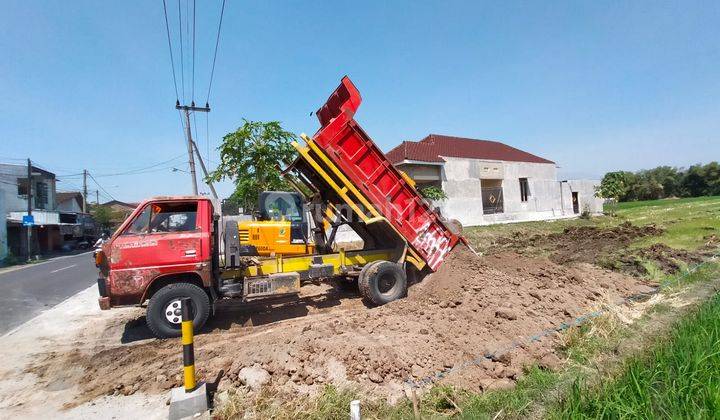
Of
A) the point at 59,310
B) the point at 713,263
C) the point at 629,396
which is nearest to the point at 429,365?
the point at 629,396

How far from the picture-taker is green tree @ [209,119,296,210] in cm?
1415

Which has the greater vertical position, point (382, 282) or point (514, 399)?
point (382, 282)

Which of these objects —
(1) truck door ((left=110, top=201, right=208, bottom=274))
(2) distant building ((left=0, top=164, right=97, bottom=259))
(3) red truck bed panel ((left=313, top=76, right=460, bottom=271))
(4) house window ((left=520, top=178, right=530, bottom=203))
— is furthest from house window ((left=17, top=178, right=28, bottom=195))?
(4) house window ((left=520, top=178, right=530, bottom=203))

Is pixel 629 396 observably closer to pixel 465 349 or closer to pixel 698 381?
pixel 698 381

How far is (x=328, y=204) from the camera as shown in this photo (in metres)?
7.78

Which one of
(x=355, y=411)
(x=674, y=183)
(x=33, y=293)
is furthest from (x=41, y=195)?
(x=674, y=183)

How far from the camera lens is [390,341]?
4664 mm

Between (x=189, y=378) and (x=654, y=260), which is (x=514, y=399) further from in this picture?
(x=654, y=260)

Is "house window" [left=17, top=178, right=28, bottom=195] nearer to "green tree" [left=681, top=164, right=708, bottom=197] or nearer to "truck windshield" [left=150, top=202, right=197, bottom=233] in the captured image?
"truck windshield" [left=150, top=202, right=197, bottom=233]

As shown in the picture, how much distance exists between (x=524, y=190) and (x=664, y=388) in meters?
30.6

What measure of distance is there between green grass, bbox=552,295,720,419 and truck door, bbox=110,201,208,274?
5142mm

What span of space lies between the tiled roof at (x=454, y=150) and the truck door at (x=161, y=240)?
17.9 m

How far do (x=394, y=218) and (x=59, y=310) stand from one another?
7841mm

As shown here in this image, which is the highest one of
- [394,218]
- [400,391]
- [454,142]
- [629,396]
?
[454,142]
